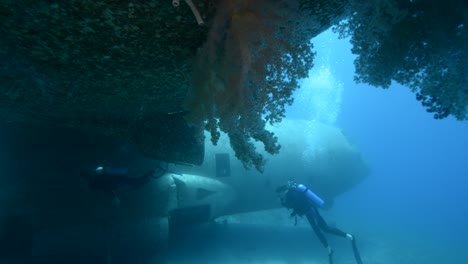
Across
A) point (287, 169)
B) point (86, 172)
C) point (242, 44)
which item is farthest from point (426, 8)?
point (287, 169)

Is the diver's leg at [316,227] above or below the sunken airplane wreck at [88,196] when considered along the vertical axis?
below

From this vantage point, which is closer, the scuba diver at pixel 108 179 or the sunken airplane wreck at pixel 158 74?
the sunken airplane wreck at pixel 158 74

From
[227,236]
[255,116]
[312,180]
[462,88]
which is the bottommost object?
[227,236]

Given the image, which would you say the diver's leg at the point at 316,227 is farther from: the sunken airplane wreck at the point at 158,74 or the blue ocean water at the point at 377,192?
the sunken airplane wreck at the point at 158,74

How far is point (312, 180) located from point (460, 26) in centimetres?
1308

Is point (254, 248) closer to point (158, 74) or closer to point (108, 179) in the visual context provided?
point (108, 179)

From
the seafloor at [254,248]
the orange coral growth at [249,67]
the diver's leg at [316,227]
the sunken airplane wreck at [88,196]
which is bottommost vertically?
the seafloor at [254,248]

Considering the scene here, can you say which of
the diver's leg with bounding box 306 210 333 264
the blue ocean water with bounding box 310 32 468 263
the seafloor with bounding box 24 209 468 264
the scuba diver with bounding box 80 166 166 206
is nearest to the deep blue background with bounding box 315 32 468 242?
the blue ocean water with bounding box 310 32 468 263

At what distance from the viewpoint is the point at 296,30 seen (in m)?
2.45

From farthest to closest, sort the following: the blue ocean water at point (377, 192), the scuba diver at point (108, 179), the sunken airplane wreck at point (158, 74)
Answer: the blue ocean water at point (377, 192) < the scuba diver at point (108, 179) < the sunken airplane wreck at point (158, 74)

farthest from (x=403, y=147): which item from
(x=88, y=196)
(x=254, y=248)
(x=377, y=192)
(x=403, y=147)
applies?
(x=88, y=196)

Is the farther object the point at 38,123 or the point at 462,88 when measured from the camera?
the point at 38,123

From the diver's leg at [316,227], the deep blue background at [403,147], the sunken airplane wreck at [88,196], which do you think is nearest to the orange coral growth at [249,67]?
the sunken airplane wreck at [88,196]

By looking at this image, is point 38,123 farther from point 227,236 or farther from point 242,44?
point 227,236
